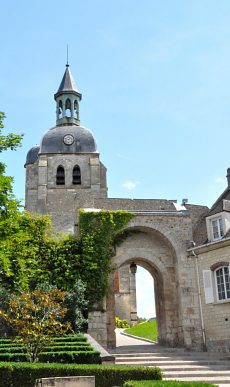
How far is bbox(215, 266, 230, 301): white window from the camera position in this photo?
Result: 59.6ft

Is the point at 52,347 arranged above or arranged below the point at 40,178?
below

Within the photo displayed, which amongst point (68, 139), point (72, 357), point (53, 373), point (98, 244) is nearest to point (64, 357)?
point (72, 357)

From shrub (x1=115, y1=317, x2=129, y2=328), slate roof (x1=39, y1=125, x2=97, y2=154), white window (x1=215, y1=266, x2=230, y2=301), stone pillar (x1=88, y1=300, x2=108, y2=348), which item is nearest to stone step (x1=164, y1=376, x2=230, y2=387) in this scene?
stone pillar (x1=88, y1=300, x2=108, y2=348)

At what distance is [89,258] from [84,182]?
24.3 m

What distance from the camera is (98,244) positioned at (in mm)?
19141

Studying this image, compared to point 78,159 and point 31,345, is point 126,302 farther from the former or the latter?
point 31,345

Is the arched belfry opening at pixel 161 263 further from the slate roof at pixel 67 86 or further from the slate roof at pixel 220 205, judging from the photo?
the slate roof at pixel 67 86

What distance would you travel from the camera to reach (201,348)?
18.7 meters

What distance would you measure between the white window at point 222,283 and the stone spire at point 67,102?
28.6 metres

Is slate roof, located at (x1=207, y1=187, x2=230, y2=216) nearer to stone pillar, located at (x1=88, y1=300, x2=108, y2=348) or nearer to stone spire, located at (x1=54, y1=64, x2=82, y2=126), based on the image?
stone pillar, located at (x1=88, y1=300, x2=108, y2=348)

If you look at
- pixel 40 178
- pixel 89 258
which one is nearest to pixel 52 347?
pixel 89 258

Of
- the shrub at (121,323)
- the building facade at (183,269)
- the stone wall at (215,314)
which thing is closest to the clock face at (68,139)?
the shrub at (121,323)

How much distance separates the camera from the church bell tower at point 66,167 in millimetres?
41394

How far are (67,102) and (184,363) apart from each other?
33.0 m
